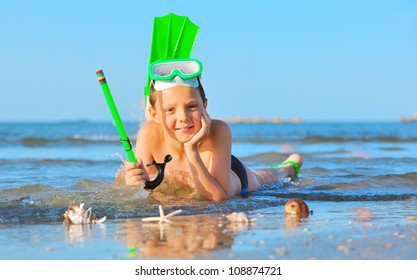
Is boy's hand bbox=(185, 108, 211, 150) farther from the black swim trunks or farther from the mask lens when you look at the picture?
the black swim trunks

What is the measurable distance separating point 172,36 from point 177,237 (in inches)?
114

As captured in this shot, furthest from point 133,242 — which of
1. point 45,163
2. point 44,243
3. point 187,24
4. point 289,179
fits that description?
point 45,163

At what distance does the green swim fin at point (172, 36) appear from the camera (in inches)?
239

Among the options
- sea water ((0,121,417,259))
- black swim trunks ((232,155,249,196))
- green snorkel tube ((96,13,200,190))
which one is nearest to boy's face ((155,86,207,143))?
sea water ((0,121,417,259))

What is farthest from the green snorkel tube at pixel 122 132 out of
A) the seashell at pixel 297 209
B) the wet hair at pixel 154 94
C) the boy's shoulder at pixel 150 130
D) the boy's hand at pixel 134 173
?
the seashell at pixel 297 209

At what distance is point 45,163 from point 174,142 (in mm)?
5747

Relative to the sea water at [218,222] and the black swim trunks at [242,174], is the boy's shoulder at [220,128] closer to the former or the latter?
the sea water at [218,222]

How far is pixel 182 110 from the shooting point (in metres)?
5.21

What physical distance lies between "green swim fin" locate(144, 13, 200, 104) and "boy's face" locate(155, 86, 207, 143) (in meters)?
0.87

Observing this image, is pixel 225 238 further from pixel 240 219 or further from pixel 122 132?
pixel 122 132

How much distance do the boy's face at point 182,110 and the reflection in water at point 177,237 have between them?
1.01m

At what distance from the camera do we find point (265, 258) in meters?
3.09
